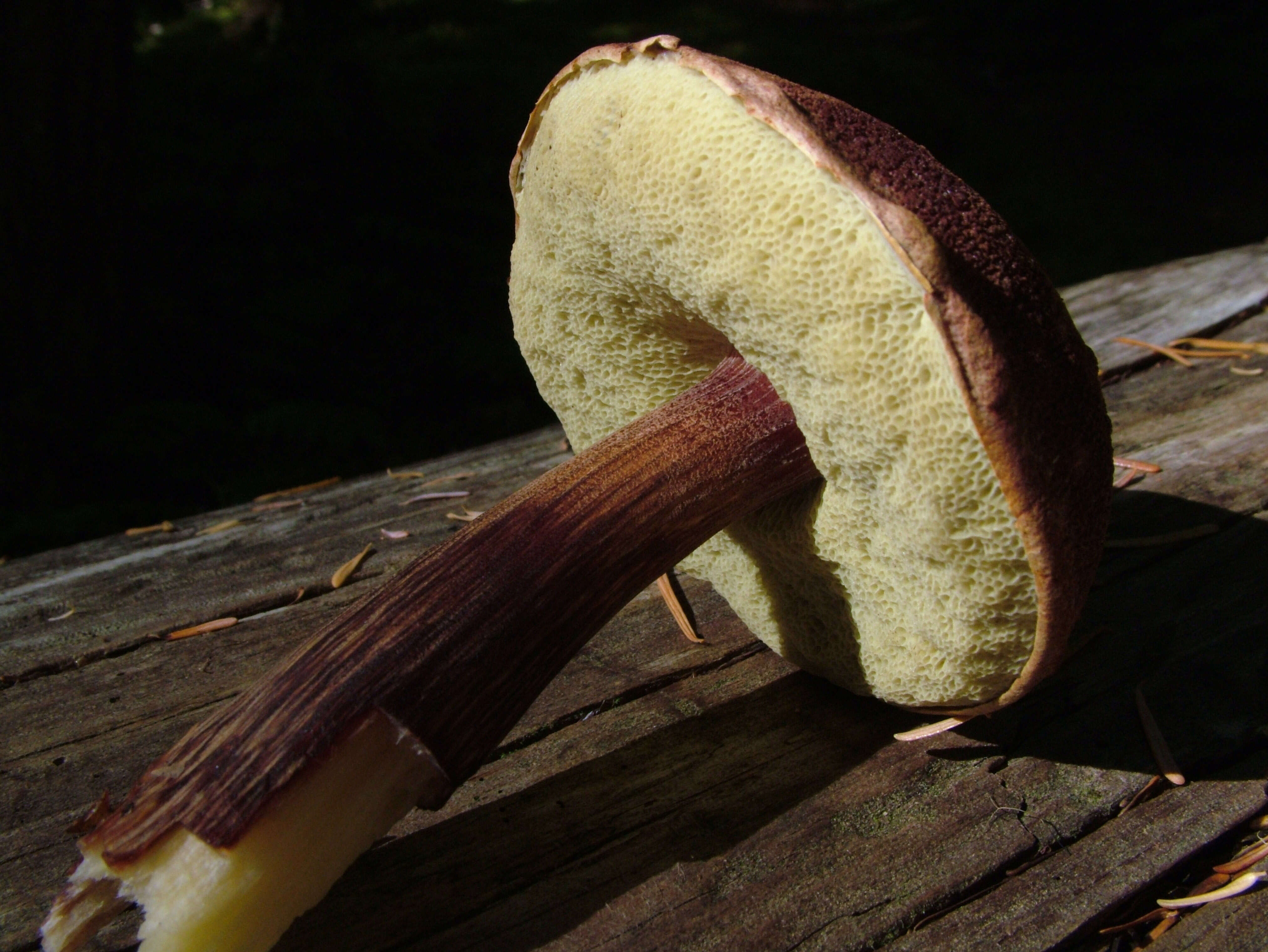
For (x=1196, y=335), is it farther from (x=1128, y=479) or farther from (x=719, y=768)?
(x=719, y=768)

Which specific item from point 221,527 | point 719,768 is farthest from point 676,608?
point 221,527

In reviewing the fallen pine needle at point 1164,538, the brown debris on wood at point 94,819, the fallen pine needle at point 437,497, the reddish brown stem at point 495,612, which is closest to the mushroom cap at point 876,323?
the reddish brown stem at point 495,612

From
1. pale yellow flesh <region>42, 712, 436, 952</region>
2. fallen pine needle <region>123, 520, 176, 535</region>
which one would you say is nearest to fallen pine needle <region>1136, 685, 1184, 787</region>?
pale yellow flesh <region>42, 712, 436, 952</region>

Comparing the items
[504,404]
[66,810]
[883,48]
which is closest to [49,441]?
[504,404]

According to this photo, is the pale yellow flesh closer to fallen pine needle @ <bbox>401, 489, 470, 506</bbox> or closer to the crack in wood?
fallen pine needle @ <bbox>401, 489, 470, 506</bbox>

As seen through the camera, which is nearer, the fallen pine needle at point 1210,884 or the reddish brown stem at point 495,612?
the reddish brown stem at point 495,612

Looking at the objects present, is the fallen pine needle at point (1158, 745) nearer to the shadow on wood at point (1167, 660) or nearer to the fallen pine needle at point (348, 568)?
the shadow on wood at point (1167, 660)
